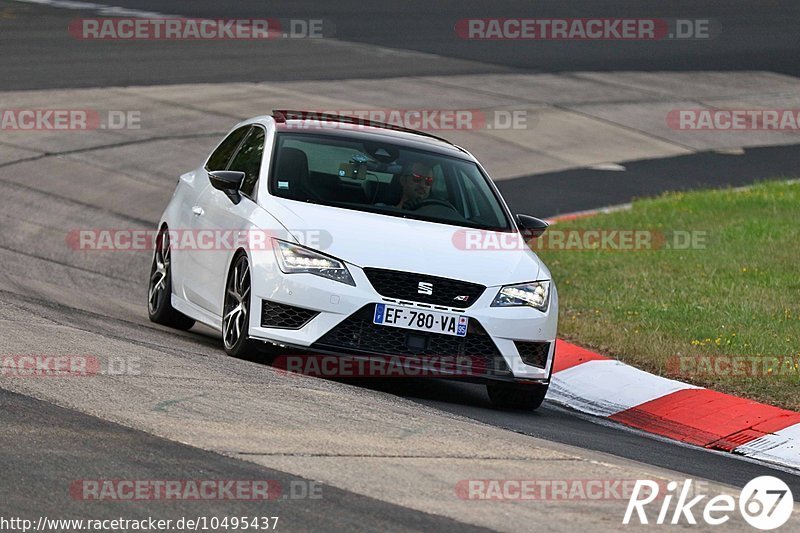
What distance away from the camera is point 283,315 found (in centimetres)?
896

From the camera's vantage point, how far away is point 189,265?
34.7 ft

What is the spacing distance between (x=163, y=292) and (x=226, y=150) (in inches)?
46.2

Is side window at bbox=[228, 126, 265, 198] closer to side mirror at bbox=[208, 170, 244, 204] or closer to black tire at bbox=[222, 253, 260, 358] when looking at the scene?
side mirror at bbox=[208, 170, 244, 204]

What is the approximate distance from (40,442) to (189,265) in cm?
417

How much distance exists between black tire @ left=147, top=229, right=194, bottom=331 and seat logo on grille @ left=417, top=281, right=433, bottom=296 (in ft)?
9.29

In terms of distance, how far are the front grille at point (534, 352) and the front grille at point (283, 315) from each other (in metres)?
1.31

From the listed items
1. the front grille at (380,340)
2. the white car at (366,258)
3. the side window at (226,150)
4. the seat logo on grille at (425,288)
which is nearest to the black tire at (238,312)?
the white car at (366,258)

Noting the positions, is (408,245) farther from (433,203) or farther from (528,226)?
(528,226)

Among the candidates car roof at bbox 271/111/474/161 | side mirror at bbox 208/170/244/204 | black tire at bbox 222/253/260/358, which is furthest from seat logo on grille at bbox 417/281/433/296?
car roof at bbox 271/111/474/161

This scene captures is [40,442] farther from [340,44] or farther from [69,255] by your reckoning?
[340,44]

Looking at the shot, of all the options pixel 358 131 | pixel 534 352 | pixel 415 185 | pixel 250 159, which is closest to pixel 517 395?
pixel 534 352

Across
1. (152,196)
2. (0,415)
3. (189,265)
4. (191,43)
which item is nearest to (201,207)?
(189,265)

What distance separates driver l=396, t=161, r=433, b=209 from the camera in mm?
9906

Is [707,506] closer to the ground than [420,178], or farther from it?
closer to the ground
